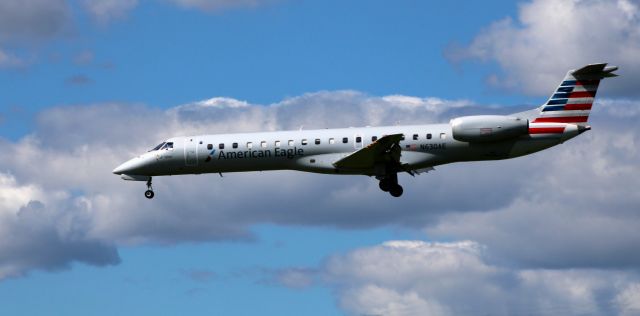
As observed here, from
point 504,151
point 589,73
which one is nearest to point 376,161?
point 504,151

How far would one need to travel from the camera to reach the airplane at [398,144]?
6512 centimetres

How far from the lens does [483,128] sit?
64875 millimetres

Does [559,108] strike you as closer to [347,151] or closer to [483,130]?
[483,130]

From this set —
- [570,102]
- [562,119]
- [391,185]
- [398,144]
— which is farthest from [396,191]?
[570,102]

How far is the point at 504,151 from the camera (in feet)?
216

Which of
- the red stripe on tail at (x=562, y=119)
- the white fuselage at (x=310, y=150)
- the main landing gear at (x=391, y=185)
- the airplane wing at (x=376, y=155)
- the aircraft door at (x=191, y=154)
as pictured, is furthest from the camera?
the aircraft door at (x=191, y=154)

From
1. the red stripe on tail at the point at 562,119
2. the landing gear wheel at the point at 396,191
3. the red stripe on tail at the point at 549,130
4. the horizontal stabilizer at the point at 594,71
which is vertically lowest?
the landing gear wheel at the point at 396,191

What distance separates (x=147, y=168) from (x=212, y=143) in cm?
330

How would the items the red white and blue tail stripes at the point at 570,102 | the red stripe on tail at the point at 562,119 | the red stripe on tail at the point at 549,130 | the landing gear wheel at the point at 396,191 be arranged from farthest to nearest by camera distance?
1. the landing gear wheel at the point at 396,191
2. the red white and blue tail stripes at the point at 570,102
3. the red stripe on tail at the point at 562,119
4. the red stripe on tail at the point at 549,130

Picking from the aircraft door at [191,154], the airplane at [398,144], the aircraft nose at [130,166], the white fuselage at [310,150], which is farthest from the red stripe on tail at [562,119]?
the aircraft nose at [130,166]

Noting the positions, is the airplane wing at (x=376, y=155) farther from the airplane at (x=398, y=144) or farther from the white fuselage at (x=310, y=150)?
the white fuselage at (x=310, y=150)

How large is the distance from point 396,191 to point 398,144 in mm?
3217

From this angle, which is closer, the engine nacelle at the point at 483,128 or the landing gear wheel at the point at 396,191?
the engine nacelle at the point at 483,128

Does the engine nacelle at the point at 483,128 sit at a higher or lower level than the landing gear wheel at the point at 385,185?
higher
